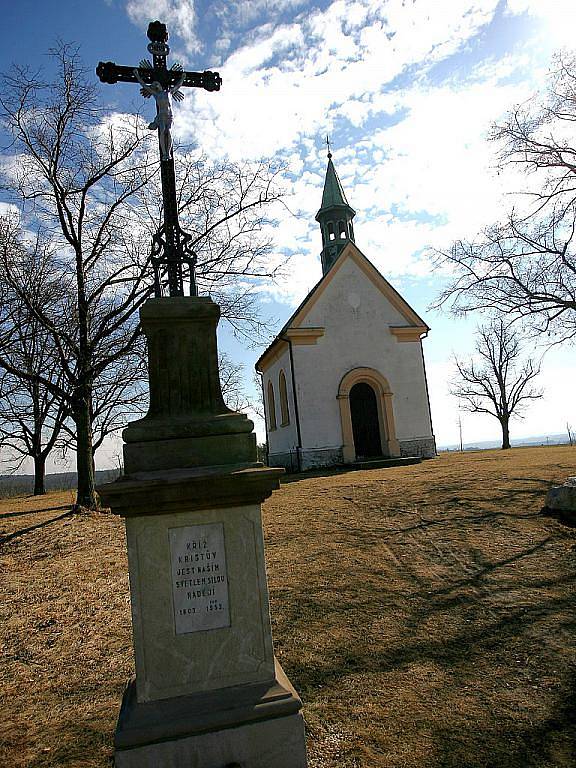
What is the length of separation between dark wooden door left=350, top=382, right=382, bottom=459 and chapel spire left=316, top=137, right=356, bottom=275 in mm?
7647

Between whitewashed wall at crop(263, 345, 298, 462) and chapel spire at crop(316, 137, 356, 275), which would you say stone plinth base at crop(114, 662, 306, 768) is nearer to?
whitewashed wall at crop(263, 345, 298, 462)

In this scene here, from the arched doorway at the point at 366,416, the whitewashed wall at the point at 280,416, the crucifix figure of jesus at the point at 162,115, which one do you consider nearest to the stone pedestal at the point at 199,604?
the crucifix figure of jesus at the point at 162,115

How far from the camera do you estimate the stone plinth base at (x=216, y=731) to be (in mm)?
3314

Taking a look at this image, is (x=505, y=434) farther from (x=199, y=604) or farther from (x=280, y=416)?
(x=199, y=604)

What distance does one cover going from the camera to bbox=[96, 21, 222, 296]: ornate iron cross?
4699 mm

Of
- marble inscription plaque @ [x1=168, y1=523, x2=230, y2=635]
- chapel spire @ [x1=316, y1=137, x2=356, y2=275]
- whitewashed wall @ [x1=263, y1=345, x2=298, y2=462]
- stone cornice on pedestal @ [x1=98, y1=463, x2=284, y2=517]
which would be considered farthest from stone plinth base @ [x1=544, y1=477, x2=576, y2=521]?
chapel spire @ [x1=316, y1=137, x2=356, y2=275]

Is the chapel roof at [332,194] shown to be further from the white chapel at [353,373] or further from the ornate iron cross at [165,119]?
the ornate iron cross at [165,119]

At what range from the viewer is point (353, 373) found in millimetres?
20750

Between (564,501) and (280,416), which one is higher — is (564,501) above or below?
below

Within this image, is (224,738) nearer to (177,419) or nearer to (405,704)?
(405,704)

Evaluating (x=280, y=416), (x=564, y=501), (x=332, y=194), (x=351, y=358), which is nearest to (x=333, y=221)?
(x=332, y=194)

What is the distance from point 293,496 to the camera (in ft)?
43.3

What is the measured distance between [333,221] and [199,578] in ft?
80.8

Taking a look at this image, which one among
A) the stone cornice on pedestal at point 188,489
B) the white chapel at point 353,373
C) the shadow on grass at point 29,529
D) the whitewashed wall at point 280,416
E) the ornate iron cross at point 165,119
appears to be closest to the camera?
the stone cornice on pedestal at point 188,489
